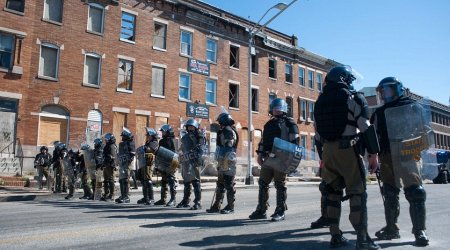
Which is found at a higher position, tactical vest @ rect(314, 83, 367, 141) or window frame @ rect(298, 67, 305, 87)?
window frame @ rect(298, 67, 305, 87)

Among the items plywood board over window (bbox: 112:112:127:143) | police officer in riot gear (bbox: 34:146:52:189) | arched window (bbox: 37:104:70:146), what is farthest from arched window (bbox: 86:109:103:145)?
police officer in riot gear (bbox: 34:146:52:189)

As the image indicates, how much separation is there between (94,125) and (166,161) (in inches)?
529

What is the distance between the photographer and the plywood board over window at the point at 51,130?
2050cm

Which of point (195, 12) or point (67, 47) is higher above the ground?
point (195, 12)

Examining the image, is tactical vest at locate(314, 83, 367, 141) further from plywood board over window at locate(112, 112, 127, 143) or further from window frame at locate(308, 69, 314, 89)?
window frame at locate(308, 69, 314, 89)

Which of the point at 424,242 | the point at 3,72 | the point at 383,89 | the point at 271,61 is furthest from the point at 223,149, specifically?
the point at 271,61

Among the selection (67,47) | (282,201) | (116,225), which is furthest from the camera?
(67,47)

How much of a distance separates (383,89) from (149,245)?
12.5 feet

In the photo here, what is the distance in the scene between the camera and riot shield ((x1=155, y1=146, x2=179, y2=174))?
32.7 feet

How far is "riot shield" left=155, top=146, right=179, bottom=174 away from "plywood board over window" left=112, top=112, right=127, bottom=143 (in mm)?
13446

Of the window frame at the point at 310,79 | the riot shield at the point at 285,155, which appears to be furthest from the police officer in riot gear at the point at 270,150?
the window frame at the point at 310,79

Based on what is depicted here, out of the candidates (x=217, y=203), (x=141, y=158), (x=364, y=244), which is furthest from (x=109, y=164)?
(x=364, y=244)

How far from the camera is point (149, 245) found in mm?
4805

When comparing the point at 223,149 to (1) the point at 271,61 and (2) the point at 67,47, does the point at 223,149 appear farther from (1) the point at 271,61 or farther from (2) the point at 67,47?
(1) the point at 271,61
